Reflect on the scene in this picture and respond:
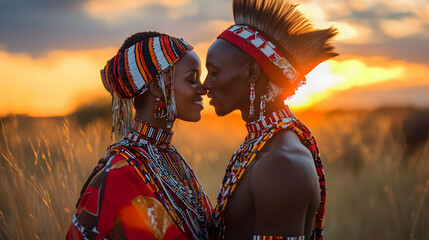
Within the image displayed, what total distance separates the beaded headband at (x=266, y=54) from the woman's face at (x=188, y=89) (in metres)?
0.45

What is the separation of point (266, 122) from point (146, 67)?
1.02 metres

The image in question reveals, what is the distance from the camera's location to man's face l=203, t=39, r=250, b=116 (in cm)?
314

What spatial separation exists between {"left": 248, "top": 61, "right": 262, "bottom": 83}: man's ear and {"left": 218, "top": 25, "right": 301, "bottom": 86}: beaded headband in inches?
1.3

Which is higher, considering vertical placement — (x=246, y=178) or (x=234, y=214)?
(x=246, y=178)

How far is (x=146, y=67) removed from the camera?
341 centimetres

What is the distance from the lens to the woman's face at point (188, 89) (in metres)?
3.49

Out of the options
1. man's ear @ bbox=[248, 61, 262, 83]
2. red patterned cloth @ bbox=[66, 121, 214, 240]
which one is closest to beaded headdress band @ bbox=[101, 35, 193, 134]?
red patterned cloth @ bbox=[66, 121, 214, 240]

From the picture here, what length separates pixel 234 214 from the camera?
2982 millimetres

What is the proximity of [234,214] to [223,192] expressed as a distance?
0.75 ft

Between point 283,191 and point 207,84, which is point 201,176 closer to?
point 207,84

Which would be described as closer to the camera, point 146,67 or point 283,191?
point 283,191

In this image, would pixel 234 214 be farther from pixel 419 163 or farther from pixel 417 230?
pixel 419 163

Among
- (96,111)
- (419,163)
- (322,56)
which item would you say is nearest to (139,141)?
(322,56)

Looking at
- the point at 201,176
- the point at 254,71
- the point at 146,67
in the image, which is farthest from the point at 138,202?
the point at 201,176
